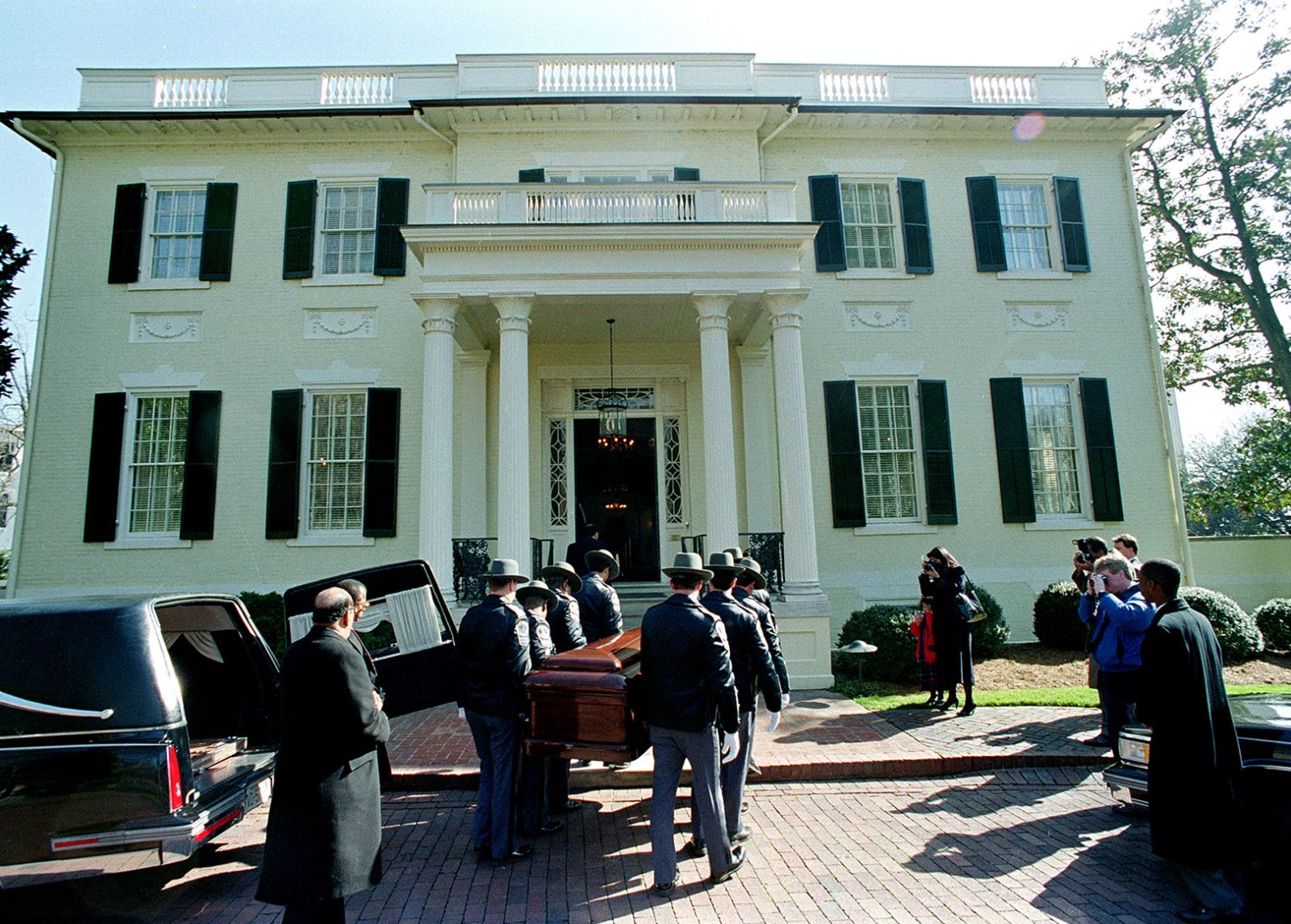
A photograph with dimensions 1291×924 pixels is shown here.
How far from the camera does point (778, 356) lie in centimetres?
1080

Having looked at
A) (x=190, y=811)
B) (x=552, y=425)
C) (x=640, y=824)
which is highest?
(x=552, y=425)

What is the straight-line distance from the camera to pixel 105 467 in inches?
489

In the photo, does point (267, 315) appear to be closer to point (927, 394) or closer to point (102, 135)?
point (102, 135)

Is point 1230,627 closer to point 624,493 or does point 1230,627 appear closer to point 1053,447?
point 1053,447

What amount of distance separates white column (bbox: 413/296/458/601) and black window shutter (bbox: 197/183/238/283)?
17.2ft

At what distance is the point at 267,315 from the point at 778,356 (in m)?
9.46

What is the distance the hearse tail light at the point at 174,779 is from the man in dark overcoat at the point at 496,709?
1679 millimetres

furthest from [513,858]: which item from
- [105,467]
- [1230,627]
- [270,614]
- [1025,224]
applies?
[1025,224]

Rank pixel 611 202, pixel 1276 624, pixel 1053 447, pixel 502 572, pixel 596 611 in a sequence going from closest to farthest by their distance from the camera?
pixel 502 572
pixel 596 611
pixel 611 202
pixel 1276 624
pixel 1053 447

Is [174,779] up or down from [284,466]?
down

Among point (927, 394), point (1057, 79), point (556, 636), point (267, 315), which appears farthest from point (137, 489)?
point (1057, 79)

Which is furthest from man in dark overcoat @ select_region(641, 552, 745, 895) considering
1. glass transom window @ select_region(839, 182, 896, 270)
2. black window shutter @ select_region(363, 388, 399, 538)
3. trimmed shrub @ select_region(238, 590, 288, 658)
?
glass transom window @ select_region(839, 182, 896, 270)

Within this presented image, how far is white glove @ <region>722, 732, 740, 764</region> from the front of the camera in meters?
4.62

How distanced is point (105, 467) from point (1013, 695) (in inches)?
594
